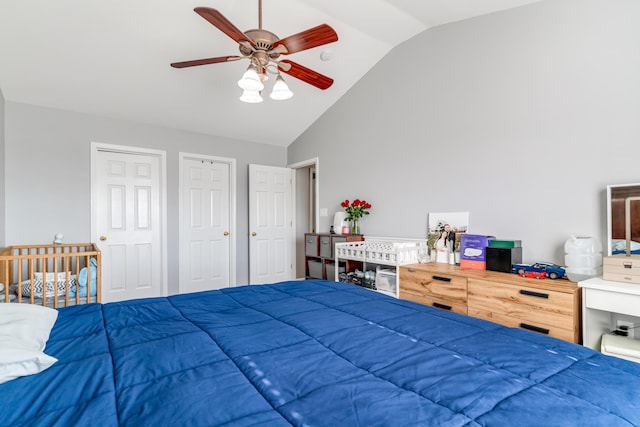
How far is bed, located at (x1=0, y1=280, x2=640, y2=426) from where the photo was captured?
781 millimetres

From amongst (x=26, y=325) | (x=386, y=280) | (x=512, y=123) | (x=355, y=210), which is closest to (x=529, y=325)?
(x=386, y=280)

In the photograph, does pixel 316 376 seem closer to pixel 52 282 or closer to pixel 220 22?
pixel 220 22

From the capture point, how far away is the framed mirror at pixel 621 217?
7.02 feet

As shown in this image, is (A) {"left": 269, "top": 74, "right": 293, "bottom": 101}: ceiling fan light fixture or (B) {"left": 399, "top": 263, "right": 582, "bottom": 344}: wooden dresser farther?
(A) {"left": 269, "top": 74, "right": 293, "bottom": 101}: ceiling fan light fixture

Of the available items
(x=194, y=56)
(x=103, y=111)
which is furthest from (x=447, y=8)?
(x=103, y=111)

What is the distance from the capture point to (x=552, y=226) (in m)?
2.54

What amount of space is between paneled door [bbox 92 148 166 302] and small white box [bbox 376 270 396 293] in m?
2.79

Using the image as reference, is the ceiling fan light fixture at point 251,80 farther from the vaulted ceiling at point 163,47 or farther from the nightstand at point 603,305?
the nightstand at point 603,305

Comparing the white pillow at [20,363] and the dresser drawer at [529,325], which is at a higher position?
the white pillow at [20,363]

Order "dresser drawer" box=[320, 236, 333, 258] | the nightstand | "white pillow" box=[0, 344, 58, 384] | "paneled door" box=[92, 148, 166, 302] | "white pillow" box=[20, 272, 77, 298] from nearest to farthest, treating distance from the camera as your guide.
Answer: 1. "white pillow" box=[0, 344, 58, 384]
2. the nightstand
3. "white pillow" box=[20, 272, 77, 298]
4. "paneled door" box=[92, 148, 166, 302]
5. "dresser drawer" box=[320, 236, 333, 258]

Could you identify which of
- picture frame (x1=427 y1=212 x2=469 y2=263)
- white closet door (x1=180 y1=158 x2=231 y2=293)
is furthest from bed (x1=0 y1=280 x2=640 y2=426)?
white closet door (x1=180 y1=158 x2=231 y2=293)

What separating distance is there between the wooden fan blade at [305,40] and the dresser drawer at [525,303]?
204cm

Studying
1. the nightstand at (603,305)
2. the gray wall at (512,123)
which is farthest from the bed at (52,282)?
the nightstand at (603,305)

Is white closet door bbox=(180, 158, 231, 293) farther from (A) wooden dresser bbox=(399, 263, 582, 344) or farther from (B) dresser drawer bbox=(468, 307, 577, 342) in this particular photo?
(B) dresser drawer bbox=(468, 307, 577, 342)
